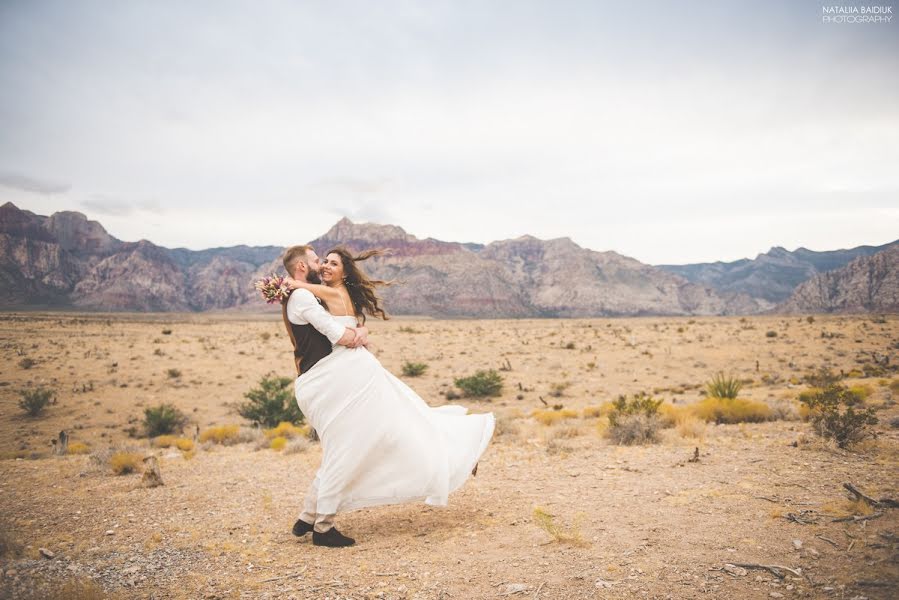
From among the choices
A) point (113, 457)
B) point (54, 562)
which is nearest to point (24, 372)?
point (113, 457)

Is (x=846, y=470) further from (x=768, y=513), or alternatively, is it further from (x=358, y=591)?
(x=358, y=591)

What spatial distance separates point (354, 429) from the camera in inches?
166

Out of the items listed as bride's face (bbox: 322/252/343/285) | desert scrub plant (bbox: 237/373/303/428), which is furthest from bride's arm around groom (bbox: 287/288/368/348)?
desert scrub plant (bbox: 237/373/303/428)

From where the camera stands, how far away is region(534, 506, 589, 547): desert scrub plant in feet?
12.7

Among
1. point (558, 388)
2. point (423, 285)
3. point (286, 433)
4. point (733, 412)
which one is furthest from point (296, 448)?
point (423, 285)

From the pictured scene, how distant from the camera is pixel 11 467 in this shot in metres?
7.45

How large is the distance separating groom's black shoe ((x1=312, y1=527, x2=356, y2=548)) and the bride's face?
223 centimetres

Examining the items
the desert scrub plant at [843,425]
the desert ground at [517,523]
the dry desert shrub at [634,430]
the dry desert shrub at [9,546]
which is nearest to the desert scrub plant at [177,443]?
the desert ground at [517,523]

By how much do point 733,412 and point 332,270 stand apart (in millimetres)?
8281

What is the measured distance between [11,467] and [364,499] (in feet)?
22.7

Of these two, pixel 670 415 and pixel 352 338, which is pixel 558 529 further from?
pixel 670 415

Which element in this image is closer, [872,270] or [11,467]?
[11,467]

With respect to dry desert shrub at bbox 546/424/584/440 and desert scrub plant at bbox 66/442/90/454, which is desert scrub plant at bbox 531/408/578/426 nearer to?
dry desert shrub at bbox 546/424/584/440

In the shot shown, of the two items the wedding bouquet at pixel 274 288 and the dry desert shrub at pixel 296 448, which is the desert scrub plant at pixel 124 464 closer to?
the dry desert shrub at pixel 296 448
